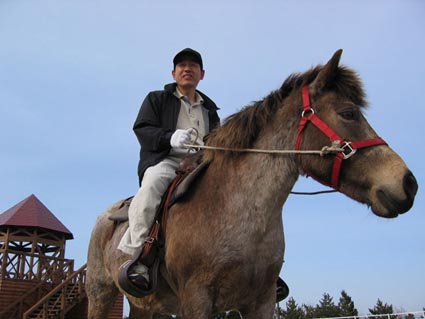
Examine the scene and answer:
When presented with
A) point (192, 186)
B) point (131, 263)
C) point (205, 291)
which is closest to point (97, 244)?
point (131, 263)

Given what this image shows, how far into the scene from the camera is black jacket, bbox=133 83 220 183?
13.9 feet

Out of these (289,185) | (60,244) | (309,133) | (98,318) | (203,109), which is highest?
(60,244)

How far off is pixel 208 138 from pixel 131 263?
136 centimetres

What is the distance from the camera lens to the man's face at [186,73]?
472cm

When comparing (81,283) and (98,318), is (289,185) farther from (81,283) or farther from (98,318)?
(81,283)

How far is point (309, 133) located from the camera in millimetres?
3324

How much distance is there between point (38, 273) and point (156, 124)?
767 inches

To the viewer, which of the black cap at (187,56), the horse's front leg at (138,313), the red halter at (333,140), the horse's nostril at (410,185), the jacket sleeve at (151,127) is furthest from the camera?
the horse's front leg at (138,313)

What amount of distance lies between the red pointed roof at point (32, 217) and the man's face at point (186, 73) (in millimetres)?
20333

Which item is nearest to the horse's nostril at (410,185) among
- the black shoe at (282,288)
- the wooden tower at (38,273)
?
the black shoe at (282,288)

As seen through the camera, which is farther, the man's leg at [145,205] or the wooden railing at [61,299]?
the wooden railing at [61,299]

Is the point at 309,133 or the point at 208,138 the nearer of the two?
the point at 309,133

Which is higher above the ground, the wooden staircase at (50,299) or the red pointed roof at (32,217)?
the red pointed roof at (32,217)

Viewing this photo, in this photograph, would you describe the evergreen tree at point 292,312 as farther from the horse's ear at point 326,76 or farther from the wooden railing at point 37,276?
the horse's ear at point 326,76
